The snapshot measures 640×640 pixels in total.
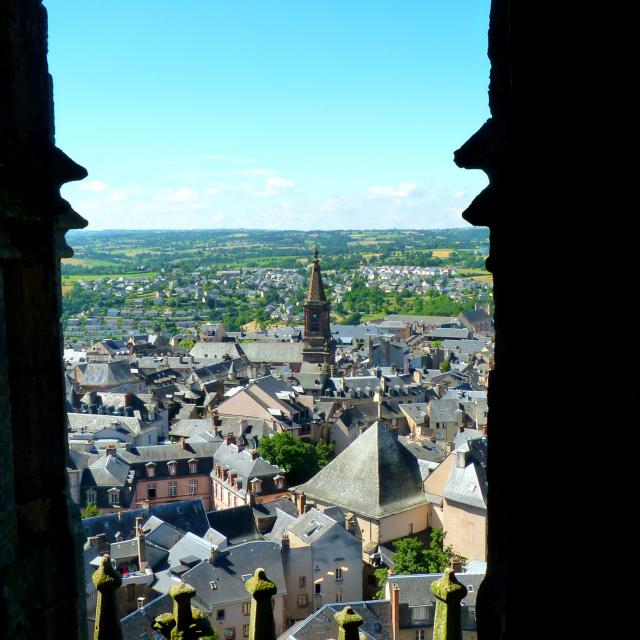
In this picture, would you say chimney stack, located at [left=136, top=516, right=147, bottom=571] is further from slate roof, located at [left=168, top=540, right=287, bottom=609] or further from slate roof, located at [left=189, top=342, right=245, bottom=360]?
slate roof, located at [left=189, top=342, right=245, bottom=360]

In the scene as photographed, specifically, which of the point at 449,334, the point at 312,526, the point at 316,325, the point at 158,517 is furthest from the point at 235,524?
the point at 449,334

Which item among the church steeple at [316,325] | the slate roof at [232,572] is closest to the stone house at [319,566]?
the slate roof at [232,572]

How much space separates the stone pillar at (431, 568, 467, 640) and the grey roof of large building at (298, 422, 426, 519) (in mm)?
30565

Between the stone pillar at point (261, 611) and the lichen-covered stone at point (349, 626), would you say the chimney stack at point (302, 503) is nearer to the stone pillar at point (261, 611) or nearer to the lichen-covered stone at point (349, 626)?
the stone pillar at point (261, 611)

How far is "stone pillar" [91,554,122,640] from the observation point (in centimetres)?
365

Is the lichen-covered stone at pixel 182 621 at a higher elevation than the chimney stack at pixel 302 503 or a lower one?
higher

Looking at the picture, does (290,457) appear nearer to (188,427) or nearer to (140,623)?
(188,427)

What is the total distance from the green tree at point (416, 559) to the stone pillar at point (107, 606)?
87.0 ft

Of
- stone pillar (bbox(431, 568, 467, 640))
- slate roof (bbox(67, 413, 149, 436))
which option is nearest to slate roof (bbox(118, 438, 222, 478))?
slate roof (bbox(67, 413, 149, 436))

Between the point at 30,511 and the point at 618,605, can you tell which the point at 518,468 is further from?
the point at 30,511

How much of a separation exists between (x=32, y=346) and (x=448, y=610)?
2.13 m

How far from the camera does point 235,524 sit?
1282 inches

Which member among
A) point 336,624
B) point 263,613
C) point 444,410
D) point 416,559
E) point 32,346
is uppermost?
point 32,346

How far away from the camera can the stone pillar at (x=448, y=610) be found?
3613 millimetres
